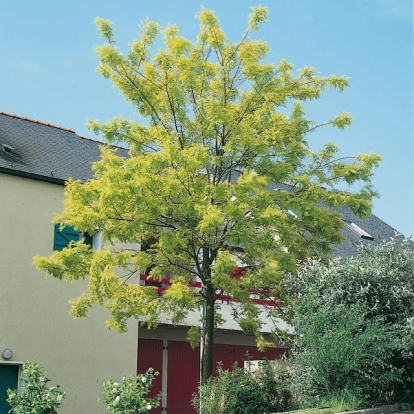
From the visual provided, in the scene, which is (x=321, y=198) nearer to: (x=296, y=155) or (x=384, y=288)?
(x=296, y=155)

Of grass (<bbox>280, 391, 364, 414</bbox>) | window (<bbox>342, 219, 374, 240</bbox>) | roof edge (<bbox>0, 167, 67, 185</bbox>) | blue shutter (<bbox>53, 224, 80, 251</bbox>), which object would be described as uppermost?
window (<bbox>342, 219, 374, 240</bbox>)

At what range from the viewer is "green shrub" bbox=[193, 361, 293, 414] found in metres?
16.6

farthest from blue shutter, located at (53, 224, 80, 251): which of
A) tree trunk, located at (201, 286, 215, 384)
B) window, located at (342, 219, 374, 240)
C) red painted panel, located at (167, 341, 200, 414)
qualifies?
window, located at (342, 219, 374, 240)

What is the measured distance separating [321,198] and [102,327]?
7.97m

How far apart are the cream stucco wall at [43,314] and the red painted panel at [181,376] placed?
10.2 feet

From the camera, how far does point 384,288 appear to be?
54.1ft

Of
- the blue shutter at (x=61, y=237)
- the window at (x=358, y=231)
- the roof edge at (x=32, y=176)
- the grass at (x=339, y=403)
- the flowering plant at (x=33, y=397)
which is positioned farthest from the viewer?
the window at (x=358, y=231)

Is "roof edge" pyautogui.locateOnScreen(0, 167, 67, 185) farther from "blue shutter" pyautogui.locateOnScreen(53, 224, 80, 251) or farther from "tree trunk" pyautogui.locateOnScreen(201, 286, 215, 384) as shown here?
"tree trunk" pyautogui.locateOnScreen(201, 286, 215, 384)

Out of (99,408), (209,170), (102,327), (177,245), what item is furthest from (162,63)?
(99,408)

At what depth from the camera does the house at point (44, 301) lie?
20.5 meters

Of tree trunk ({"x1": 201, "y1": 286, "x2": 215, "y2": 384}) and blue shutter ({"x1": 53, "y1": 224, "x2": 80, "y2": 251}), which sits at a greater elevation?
blue shutter ({"x1": 53, "y1": 224, "x2": 80, "y2": 251})

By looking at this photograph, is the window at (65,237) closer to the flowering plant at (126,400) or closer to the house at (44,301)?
the house at (44,301)

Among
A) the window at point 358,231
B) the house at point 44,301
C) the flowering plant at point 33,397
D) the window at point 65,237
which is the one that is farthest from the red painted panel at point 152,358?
the window at point 358,231

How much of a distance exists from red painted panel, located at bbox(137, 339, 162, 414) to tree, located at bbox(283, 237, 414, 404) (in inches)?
338
